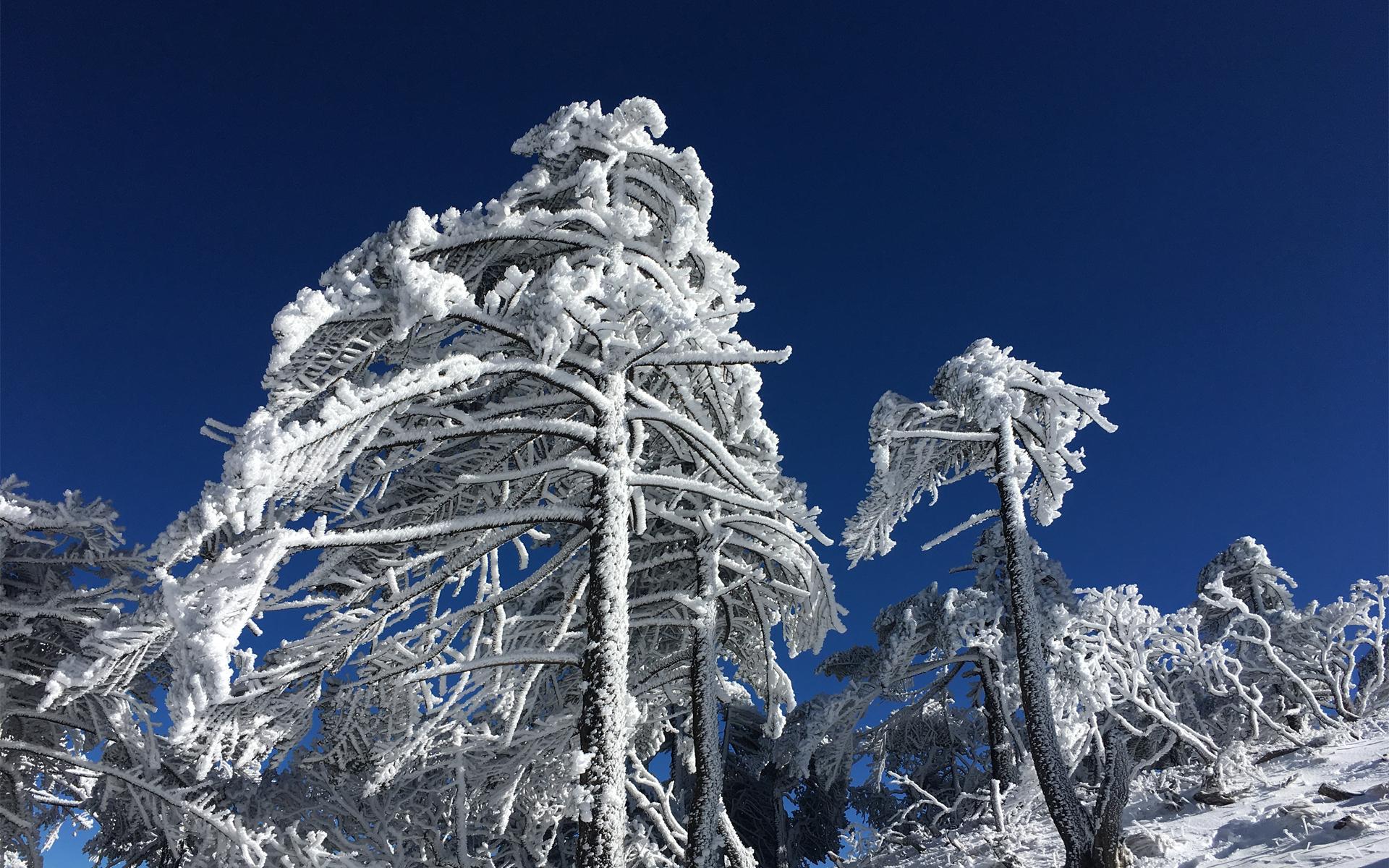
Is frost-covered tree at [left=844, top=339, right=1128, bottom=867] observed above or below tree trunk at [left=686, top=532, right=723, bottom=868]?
above

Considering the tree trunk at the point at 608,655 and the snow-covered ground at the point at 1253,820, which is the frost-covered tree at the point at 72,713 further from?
the snow-covered ground at the point at 1253,820

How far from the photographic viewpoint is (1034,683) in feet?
29.9

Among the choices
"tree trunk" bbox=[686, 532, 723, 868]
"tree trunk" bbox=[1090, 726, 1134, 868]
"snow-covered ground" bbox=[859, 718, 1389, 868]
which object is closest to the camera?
"snow-covered ground" bbox=[859, 718, 1389, 868]

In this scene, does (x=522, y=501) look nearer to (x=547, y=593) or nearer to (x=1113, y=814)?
(x=547, y=593)

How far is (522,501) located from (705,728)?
2839 millimetres

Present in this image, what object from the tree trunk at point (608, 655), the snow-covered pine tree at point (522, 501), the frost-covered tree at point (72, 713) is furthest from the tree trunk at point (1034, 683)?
the frost-covered tree at point (72, 713)

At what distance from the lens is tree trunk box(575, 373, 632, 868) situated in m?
4.48

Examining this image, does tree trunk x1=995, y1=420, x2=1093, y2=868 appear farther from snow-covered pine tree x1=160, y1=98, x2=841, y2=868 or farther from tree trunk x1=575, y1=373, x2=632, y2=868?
tree trunk x1=575, y1=373, x2=632, y2=868

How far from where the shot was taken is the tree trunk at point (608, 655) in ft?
14.7

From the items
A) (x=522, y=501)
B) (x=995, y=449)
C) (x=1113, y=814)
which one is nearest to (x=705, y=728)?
(x=522, y=501)

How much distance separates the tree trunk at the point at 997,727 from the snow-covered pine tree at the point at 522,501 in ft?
18.4

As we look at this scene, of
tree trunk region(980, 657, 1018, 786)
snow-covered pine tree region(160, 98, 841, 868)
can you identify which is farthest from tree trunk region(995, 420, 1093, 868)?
snow-covered pine tree region(160, 98, 841, 868)

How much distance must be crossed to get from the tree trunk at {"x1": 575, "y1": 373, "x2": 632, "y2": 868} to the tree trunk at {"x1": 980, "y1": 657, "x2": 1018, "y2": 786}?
359 inches

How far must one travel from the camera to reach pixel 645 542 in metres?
8.36
